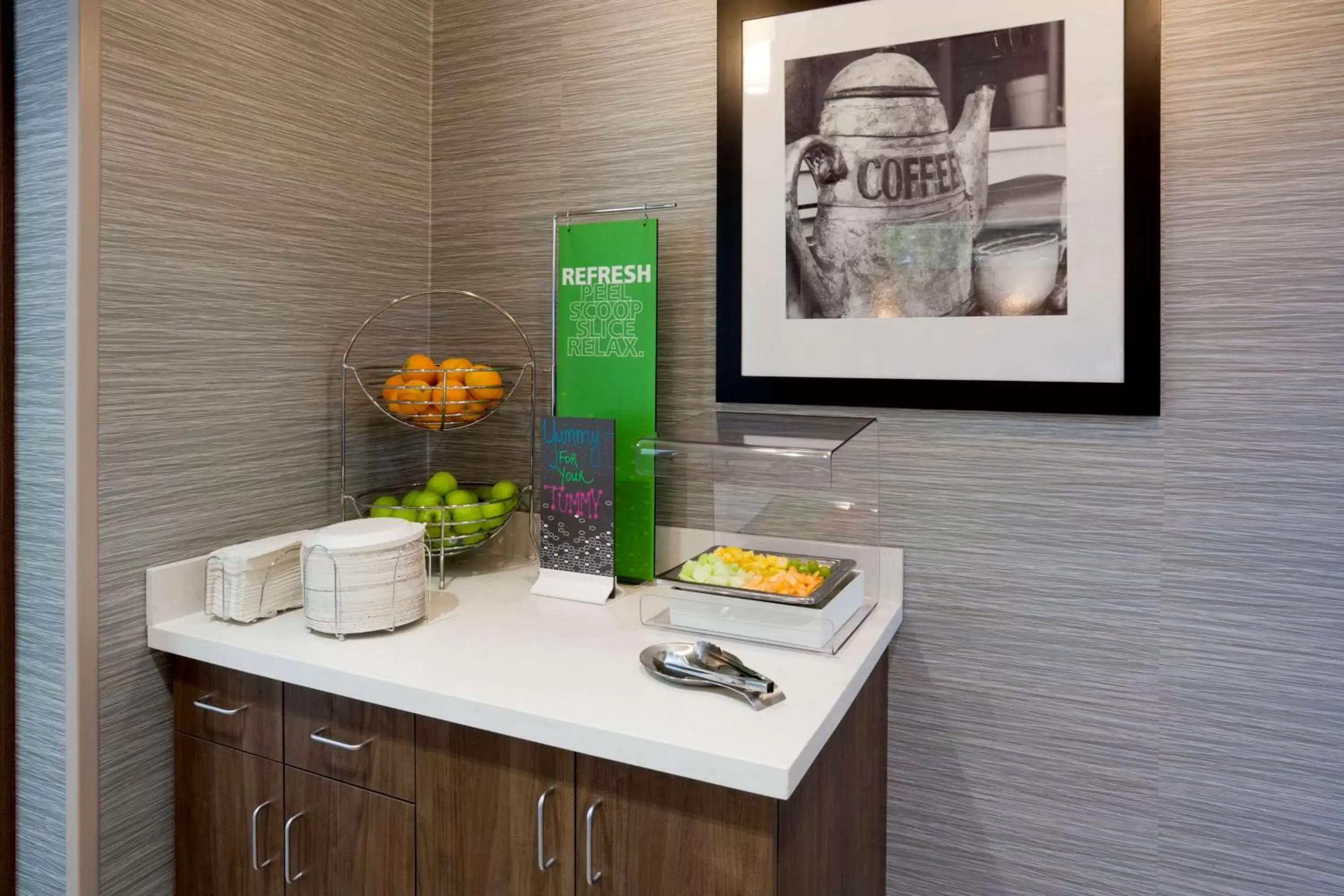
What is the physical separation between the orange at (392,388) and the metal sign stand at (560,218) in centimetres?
32

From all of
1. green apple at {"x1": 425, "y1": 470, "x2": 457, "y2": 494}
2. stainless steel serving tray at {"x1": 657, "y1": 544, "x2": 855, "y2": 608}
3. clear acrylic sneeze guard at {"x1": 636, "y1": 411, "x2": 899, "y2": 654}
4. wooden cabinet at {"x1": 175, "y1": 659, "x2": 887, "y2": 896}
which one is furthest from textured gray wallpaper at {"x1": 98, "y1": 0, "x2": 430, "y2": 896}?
stainless steel serving tray at {"x1": 657, "y1": 544, "x2": 855, "y2": 608}

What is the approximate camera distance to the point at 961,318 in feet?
4.90

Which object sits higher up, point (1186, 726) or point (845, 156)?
point (845, 156)

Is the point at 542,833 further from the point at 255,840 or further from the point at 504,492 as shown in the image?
the point at 504,492

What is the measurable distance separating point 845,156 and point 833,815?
116 cm

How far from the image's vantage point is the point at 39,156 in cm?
135

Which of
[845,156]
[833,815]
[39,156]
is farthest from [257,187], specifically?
[833,815]

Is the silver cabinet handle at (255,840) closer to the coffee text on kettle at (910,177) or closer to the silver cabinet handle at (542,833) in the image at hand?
the silver cabinet handle at (542,833)

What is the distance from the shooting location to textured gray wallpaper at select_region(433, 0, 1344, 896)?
128cm

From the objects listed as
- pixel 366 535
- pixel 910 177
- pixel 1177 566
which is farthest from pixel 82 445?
pixel 1177 566

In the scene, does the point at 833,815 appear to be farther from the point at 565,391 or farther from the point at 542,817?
the point at 565,391

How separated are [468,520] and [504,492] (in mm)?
116

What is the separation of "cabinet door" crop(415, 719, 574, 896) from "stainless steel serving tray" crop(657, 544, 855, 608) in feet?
1.22

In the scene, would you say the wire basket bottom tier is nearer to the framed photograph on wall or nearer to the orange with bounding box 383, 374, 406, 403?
the orange with bounding box 383, 374, 406, 403
